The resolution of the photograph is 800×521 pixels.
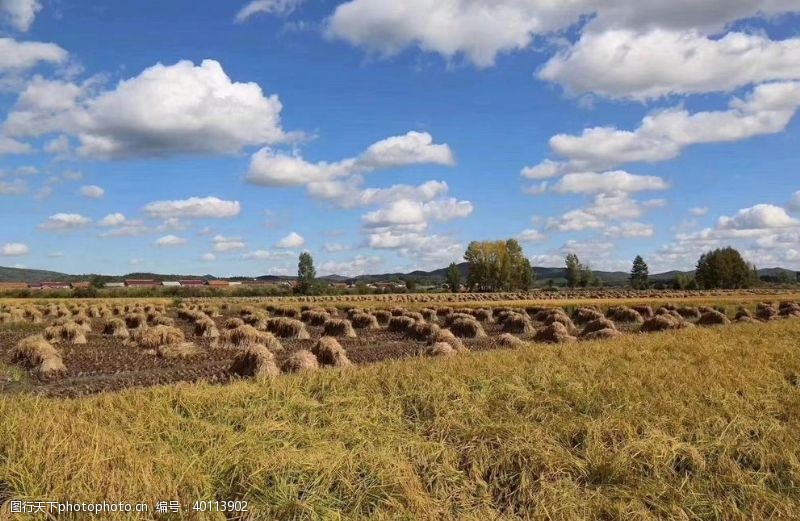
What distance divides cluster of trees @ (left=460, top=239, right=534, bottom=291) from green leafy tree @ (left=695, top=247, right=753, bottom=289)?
33.2 m

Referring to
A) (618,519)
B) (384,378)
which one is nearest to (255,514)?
(618,519)

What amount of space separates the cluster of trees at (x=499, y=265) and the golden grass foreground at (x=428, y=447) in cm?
10475

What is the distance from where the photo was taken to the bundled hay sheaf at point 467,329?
2606 centimetres

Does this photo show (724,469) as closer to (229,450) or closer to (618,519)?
(618,519)

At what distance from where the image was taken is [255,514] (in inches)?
181

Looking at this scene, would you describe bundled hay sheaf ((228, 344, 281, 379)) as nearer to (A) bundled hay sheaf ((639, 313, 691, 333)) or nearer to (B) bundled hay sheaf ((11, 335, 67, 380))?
(B) bundled hay sheaf ((11, 335, 67, 380))

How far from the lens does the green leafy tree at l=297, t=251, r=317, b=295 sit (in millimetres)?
103875

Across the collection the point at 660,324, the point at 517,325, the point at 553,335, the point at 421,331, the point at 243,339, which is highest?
the point at 660,324

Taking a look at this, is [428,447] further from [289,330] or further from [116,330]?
[116,330]

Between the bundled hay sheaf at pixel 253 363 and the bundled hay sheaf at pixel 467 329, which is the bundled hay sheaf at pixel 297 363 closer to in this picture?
the bundled hay sheaf at pixel 253 363

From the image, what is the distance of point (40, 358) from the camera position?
1612cm

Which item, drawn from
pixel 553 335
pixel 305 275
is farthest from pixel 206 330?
pixel 305 275

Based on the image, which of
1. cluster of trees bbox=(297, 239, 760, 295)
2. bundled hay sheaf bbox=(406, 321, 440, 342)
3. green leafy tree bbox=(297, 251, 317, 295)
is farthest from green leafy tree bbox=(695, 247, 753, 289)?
bundled hay sheaf bbox=(406, 321, 440, 342)

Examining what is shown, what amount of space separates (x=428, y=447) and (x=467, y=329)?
21.0 meters
